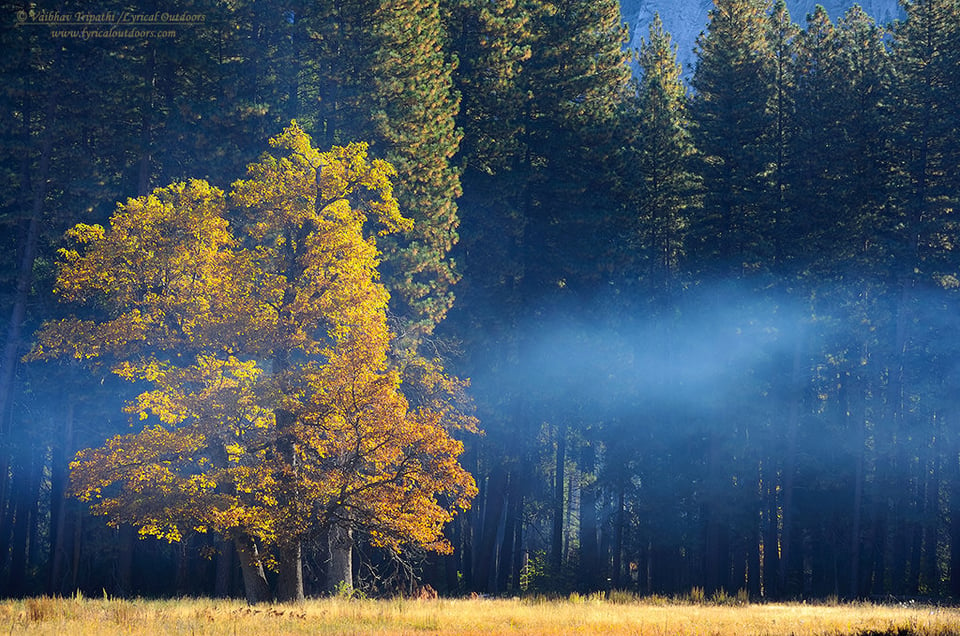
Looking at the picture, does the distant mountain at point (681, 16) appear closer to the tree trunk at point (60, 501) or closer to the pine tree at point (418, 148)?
the pine tree at point (418, 148)

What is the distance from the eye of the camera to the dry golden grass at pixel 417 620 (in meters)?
16.1

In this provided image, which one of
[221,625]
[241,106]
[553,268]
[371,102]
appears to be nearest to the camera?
[221,625]

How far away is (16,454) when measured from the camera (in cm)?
4056

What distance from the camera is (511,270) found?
36.6m

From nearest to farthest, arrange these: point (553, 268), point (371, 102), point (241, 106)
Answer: point (241, 106)
point (371, 102)
point (553, 268)

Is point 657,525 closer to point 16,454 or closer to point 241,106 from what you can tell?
point 241,106

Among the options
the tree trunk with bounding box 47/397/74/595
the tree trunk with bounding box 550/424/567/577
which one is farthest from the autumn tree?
the tree trunk with bounding box 550/424/567/577

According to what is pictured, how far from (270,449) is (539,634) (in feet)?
29.0

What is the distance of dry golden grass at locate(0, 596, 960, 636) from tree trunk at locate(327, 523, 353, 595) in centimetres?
443

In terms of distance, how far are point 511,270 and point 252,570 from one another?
15.8m

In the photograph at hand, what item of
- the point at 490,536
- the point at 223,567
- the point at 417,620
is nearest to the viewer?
the point at 417,620

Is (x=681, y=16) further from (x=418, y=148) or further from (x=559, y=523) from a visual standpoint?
(x=418, y=148)

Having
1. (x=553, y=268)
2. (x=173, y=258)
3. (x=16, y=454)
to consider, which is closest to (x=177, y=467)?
(x=173, y=258)

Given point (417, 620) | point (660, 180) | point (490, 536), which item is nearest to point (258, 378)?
point (417, 620)
